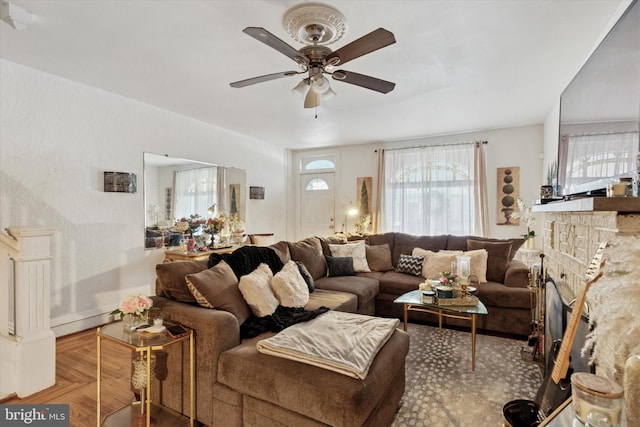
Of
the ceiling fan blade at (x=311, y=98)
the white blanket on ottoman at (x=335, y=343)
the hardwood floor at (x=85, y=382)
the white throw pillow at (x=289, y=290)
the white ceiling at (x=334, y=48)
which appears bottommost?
the hardwood floor at (x=85, y=382)

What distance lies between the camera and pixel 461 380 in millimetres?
2447

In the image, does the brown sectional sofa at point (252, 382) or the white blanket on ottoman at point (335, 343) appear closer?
the brown sectional sofa at point (252, 382)

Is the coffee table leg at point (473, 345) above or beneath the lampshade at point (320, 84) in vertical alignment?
beneath

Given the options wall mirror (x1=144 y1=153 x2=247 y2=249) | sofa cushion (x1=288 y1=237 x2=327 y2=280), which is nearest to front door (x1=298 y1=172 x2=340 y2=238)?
wall mirror (x1=144 y1=153 x2=247 y2=249)

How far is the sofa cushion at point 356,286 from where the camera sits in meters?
3.46

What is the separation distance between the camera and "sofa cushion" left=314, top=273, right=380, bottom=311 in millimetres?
3460

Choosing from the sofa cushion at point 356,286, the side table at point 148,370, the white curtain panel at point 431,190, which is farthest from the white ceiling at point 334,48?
the sofa cushion at point 356,286

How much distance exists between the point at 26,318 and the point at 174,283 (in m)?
1.17

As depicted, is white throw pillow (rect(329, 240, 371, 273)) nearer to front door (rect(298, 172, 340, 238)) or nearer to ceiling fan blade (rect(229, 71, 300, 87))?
front door (rect(298, 172, 340, 238))

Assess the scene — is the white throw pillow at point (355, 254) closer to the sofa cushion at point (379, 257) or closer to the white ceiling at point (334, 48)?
the sofa cushion at point (379, 257)

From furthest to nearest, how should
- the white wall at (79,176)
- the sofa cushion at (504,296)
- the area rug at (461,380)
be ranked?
the sofa cushion at (504,296) < the white wall at (79,176) < the area rug at (461,380)

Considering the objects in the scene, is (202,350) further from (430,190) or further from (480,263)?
(430,190)

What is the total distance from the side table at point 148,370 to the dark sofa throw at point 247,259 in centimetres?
77

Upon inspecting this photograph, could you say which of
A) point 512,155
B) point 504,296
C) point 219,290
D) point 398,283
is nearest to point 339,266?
point 398,283
